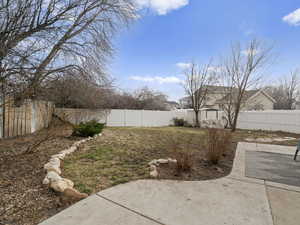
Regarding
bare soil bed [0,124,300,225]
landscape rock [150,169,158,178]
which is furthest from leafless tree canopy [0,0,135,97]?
landscape rock [150,169,158,178]

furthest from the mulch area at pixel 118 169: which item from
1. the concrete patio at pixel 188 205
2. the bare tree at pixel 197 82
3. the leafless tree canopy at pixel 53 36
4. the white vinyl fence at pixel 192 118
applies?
the bare tree at pixel 197 82

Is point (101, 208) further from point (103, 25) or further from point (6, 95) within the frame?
point (103, 25)

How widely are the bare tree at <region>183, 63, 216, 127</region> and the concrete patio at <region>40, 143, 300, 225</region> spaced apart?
12392mm

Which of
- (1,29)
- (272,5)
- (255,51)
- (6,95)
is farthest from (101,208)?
(255,51)

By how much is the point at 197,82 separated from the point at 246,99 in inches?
177

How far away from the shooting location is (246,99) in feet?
41.3

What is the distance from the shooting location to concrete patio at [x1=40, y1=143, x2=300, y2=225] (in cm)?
177

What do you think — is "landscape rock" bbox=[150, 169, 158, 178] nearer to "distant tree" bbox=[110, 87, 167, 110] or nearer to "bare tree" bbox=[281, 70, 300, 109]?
"distant tree" bbox=[110, 87, 167, 110]

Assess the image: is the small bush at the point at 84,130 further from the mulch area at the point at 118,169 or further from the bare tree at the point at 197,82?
the bare tree at the point at 197,82

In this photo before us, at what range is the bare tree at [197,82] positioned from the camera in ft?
47.8

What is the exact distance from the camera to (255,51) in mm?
10336

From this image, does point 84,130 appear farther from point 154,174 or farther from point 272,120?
point 272,120

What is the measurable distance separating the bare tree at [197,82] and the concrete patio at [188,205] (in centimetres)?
1239

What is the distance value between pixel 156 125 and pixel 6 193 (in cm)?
1304
